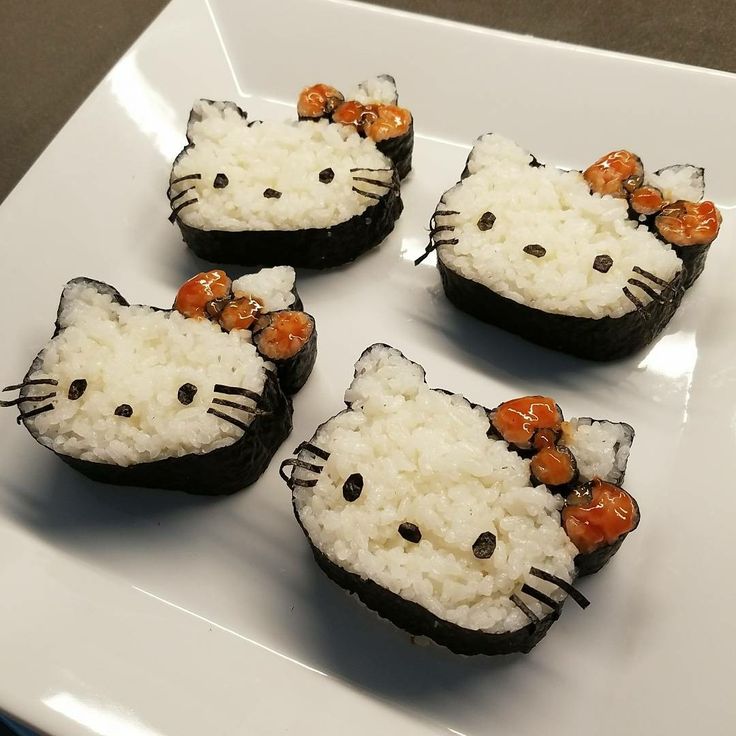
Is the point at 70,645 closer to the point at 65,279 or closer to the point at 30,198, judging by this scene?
the point at 65,279

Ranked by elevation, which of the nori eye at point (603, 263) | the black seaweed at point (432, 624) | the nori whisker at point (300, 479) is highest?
the nori eye at point (603, 263)

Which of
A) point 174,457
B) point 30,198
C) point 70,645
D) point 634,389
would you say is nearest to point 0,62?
point 30,198

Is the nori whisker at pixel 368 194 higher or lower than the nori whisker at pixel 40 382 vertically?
lower

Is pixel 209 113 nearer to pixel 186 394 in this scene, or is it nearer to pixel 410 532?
pixel 186 394

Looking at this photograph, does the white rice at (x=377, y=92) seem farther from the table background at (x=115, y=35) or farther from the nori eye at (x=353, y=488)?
the nori eye at (x=353, y=488)

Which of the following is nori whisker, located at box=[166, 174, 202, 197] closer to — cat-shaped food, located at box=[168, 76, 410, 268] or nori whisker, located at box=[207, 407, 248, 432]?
cat-shaped food, located at box=[168, 76, 410, 268]

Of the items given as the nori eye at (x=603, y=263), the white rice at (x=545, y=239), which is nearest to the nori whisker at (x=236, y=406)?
the white rice at (x=545, y=239)

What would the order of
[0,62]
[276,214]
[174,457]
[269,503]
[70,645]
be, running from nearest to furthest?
[70,645]
[174,457]
[269,503]
[276,214]
[0,62]

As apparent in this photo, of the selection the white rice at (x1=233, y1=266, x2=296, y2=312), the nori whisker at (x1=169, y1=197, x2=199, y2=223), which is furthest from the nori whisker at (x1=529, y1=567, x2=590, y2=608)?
the nori whisker at (x1=169, y1=197, x2=199, y2=223)
